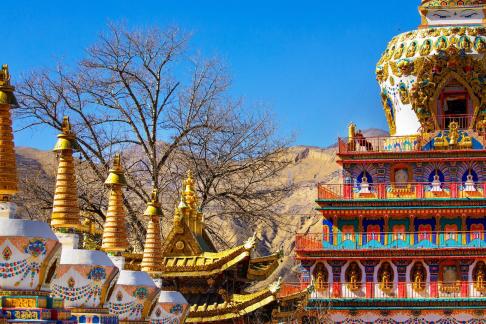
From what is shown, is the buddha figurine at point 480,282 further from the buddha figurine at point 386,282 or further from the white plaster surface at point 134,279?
the white plaster surface at point 134,279

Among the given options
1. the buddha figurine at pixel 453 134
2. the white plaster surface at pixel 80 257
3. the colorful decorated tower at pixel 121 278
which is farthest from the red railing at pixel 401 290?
the white plaster surface at pixel 80 257

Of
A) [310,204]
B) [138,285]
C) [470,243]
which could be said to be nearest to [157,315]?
[138,285]

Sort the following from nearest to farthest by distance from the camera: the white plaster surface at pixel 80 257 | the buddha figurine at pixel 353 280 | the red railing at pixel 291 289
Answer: the white plaster surface at pixel 80 257, the red railing at pixel 291 289, the buddha figurine at pixel 353 280

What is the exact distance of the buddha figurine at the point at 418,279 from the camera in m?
53.7

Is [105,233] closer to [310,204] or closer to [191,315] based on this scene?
[191,315]

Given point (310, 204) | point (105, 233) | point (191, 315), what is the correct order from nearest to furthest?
point (105, 233) < point (191, 315) < point (310, 204)

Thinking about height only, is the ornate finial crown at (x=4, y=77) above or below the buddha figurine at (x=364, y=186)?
below

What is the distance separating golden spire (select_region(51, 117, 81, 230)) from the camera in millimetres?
23625

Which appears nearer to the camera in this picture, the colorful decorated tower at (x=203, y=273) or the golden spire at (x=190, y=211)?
the colorful decorated tower at (x=203, y=273)

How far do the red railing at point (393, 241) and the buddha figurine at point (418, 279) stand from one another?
3.47ft

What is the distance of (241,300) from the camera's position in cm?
3962

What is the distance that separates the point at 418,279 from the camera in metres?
53.8

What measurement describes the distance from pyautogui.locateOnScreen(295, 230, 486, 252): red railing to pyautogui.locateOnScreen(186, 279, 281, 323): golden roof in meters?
13.7

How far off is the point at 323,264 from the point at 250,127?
6.87m
